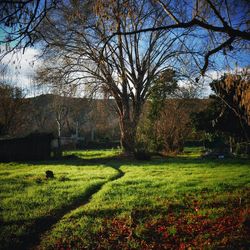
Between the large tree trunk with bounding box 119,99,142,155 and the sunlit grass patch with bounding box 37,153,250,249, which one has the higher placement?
the large tree trunk with bounding box 119,99,142,155

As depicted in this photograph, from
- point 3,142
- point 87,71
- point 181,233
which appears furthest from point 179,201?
point 3,142

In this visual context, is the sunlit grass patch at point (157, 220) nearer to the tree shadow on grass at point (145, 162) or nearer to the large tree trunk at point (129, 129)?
the tree shadow on grass at point (145, 162)

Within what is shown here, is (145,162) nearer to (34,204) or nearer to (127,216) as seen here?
(34,204)

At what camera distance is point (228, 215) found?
7.14m

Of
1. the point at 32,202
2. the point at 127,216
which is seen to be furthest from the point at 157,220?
the point at 32,202

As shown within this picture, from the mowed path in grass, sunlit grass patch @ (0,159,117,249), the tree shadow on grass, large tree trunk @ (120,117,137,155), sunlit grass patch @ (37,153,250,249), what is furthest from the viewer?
large tree trunk @ (120,117,137,155)

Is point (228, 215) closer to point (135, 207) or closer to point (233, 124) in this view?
point (135, 207)

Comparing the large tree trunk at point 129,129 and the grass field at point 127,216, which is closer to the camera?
the grass field at point 127,216

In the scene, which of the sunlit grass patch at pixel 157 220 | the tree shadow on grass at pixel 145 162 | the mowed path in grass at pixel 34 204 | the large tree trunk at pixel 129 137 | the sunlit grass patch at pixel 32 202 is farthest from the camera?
the large tree trunk at pixel 129 137

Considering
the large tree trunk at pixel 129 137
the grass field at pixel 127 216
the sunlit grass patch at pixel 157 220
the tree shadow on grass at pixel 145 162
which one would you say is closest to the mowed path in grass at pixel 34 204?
the grass field at pixel 127 216

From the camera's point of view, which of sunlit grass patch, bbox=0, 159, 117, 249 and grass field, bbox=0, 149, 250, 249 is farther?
sunlit grass patch, bbox=0, 159, 117, 249

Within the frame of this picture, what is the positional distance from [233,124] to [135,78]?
32.7 ft

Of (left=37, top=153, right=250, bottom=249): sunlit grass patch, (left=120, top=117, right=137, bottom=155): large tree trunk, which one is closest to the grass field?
(left=37, top=153, right=250, bottom=249): sunlit grass patch

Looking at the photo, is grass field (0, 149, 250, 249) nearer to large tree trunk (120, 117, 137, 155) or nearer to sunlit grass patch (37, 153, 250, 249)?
sunlit grass patch (37, 153, 250, 249)
